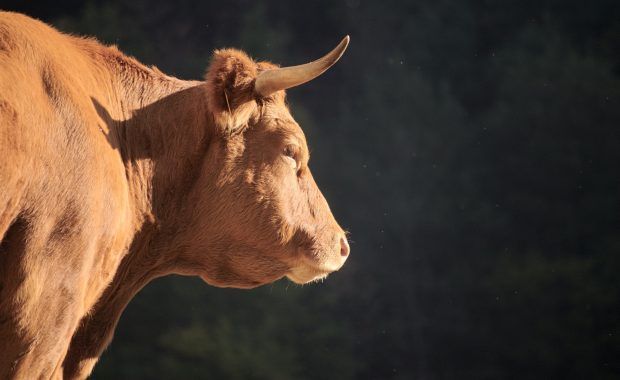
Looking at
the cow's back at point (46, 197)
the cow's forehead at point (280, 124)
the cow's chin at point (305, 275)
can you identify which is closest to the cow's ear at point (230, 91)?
the cow's forehead at point (280, 124)

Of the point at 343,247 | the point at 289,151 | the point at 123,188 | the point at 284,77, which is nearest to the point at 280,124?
the point at 289,151

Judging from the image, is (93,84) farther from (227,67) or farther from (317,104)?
(317,104)

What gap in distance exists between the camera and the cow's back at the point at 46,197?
10.0 feet

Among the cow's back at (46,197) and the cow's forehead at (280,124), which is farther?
the cow's forehead at (280,124)

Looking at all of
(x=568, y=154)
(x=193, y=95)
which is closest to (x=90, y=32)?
(x=193, y=95)

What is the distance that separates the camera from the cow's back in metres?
3.06

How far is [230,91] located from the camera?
404cm

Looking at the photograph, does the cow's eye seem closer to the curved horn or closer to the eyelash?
the eyelash

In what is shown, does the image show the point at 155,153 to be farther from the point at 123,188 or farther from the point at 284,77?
the point at 284,77

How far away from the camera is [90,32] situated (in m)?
7.96

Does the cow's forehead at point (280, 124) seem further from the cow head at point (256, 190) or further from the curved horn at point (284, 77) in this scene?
the curved horn at point (284, 77)

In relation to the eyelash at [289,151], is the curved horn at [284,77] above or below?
above

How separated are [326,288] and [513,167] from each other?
7.55 feet

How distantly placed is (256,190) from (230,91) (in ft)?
1.73
